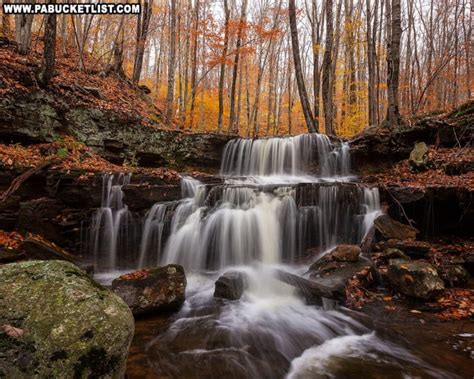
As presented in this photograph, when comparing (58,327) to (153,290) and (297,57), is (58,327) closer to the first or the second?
(153,290)

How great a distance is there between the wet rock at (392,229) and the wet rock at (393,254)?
695 mm

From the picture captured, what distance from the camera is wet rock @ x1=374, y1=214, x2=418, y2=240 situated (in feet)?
22.5

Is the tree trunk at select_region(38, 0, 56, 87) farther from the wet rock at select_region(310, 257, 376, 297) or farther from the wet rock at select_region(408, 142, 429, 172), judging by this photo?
the wet rock at select_region(408, 142, 429, 172)

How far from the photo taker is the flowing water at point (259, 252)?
380 centimetres

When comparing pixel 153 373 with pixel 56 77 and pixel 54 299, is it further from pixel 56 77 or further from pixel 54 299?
pixel 56 77

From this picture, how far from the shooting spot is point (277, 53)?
1093 inches

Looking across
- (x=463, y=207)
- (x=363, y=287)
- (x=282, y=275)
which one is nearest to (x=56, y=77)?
(x=282, y=275)

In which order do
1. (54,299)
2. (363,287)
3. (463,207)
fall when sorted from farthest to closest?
1. (463,207)
2. (363,287)
3. (54,299)

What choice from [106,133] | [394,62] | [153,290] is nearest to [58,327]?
[153,290]

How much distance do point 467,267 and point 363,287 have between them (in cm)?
214

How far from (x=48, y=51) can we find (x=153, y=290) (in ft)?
25.9

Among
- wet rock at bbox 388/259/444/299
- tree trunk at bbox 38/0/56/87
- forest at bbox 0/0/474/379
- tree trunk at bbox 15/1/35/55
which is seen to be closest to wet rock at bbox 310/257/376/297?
forest at bbox 0/0/474/379

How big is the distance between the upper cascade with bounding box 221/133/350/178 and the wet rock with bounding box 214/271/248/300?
20.9 feet

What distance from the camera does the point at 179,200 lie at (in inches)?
326
